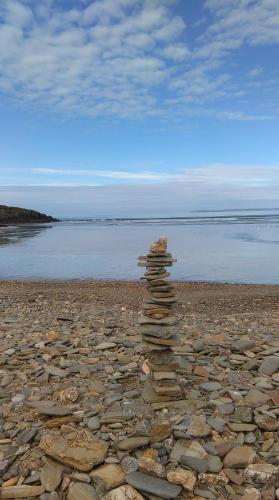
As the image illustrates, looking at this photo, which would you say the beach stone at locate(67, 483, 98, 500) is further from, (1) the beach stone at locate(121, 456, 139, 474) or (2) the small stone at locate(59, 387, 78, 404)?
(2) the small stone at locate(59, 387, 78, 404)

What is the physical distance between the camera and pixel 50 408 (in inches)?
222

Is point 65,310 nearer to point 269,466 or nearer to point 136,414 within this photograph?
point 136,414

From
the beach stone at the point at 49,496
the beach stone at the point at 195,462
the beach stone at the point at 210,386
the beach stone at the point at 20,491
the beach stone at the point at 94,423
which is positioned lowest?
the beach stone at the point at 49,496

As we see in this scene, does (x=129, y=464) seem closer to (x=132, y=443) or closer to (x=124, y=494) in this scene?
(x=132, y=443)

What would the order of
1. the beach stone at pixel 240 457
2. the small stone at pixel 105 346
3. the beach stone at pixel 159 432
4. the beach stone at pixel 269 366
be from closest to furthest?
the beach stone at pixel 240 457, the beach stone at pixel 159 432, the beach stone at pixel 269 366, the small stone at pixel 105 346

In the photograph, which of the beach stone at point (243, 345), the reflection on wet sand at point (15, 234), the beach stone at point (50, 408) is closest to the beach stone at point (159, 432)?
the beach stone at point (50, 408)

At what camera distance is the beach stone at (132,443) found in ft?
15.8

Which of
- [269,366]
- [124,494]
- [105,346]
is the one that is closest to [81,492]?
[124,494]

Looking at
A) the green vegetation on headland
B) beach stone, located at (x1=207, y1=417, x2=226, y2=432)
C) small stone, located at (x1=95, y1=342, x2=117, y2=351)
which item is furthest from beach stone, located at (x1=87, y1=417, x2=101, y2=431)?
the green vegetation on headland

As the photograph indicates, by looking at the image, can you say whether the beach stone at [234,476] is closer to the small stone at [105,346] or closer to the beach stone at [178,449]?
the beach stone at [178,449]

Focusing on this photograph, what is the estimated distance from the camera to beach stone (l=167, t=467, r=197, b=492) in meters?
4.23

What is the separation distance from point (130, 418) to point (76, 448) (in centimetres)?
89

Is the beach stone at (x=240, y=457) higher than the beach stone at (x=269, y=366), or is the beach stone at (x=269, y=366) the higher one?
the beach stone at (x=269, y=366)

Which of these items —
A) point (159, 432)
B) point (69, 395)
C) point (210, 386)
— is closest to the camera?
point (159, 432)
